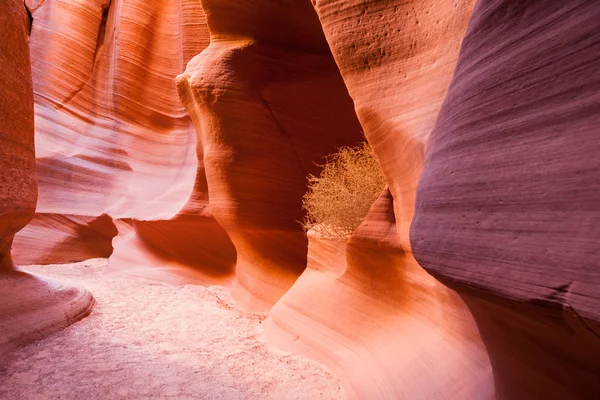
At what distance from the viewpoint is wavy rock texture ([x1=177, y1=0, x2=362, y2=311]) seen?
607cm

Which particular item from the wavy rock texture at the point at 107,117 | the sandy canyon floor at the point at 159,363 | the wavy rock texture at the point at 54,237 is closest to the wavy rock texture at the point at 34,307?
the sandy canyon floor at the point at 159,363

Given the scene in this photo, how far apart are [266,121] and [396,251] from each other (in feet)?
11.0

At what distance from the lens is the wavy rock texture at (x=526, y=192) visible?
1199 mm

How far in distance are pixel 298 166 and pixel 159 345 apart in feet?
9.57

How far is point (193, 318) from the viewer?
5.27 m

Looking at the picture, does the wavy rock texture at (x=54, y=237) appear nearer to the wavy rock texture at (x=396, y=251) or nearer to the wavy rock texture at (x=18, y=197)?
the wavy rock texture at (x=18, y=197)

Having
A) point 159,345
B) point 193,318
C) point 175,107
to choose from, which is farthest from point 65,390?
point 175,107

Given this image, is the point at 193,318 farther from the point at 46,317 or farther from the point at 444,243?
the point at 444,243

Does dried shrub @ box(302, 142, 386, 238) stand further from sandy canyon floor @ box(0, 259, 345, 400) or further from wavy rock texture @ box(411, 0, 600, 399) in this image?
wavy rock texture @ box(411, 0, 600, 399)

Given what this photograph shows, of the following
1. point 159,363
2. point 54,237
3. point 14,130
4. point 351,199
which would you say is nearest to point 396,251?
point 351,199

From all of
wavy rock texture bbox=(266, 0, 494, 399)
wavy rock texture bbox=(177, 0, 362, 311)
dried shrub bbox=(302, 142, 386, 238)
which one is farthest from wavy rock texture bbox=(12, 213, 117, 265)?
wavy rock texture bbox=(266, 0, 494, 399)

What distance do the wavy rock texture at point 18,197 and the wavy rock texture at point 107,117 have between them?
395cm

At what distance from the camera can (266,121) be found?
6203 mm

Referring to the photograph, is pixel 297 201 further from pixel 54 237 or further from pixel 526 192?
pixel 54 237
